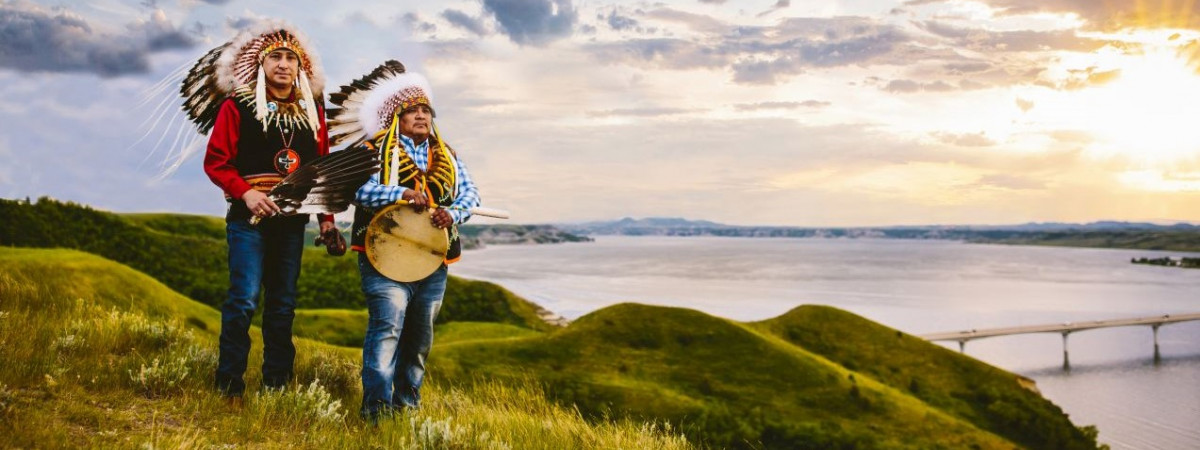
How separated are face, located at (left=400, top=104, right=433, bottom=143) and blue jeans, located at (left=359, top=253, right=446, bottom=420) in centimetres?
102

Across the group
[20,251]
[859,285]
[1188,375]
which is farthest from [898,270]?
[20,251]

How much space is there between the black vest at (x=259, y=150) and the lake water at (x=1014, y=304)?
5674 centimetres

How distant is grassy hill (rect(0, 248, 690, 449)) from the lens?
14.9ft

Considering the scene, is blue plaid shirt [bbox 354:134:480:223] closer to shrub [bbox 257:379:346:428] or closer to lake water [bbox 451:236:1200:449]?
shrub [bbox 257:379:346:428]

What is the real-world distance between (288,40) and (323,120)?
68 centimetres

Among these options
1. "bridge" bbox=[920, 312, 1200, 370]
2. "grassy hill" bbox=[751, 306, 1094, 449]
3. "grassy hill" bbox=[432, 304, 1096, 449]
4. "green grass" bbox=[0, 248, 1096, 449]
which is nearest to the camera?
"green grass" bbox=[0, 248, 1096, 449]

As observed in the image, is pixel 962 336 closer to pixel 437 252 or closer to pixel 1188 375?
pixel 1188 375

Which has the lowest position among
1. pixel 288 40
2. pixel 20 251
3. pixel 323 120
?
pixel 20 251

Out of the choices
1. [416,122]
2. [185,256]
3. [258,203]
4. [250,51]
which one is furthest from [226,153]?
[185,256]

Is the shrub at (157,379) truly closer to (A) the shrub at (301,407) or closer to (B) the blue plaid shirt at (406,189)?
(A) the shrub at (301,407)

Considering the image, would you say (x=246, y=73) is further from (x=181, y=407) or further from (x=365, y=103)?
(x=181, y=407)

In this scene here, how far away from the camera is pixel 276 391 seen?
594 cm

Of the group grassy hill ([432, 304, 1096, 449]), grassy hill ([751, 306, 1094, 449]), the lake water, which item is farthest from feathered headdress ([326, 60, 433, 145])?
the lake water

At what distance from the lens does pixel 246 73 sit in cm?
605
